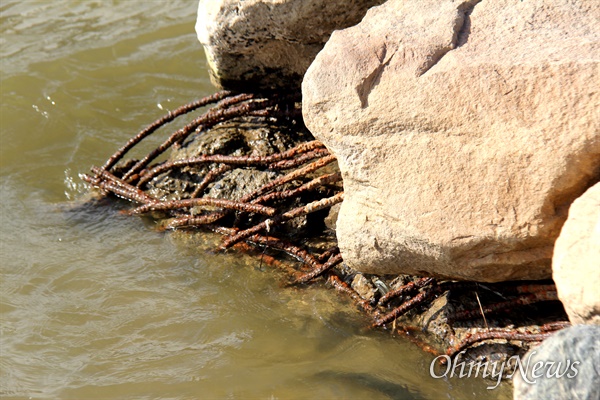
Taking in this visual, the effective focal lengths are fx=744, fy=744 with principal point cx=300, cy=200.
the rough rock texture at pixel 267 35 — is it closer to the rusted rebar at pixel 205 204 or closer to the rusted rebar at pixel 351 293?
the rusted rebar at pixel 205 204

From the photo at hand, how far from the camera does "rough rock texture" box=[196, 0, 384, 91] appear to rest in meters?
3.90

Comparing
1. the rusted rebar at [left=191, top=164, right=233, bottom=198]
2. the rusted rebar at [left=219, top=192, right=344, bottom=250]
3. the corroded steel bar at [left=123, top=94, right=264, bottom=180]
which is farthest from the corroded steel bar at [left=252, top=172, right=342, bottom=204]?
the corroded steel bar at [left=123, top=94, right=264, bottom=180]

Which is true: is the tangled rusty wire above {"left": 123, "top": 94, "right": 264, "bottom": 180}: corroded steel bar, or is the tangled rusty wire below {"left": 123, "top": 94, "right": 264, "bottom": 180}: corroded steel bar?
below

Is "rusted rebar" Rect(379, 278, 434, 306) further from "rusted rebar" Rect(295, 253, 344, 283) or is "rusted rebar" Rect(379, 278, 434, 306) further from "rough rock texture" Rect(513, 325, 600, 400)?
"rough rock texture" Rect(513, 325, 600, 400)

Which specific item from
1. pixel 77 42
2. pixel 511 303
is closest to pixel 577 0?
pixel 511 303

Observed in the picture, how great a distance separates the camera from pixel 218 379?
10.5 ft

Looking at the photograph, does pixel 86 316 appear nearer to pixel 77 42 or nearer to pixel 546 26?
pixel 546 26

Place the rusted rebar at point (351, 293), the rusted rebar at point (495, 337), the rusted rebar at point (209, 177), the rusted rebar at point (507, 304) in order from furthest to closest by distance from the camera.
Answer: the rusted rebar at point (209, 177) → the rusted rebar at point (351, 293) → the rusted rebar at point (507, 304) → the rusted rebar at point (495, 337)

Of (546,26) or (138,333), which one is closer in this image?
(546,26)

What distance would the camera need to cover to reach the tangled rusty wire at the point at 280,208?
3.22 m

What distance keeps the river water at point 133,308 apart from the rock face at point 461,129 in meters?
0.46

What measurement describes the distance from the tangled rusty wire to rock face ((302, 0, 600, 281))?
0.90 feet

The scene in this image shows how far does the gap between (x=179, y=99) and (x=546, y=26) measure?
390 centimetres

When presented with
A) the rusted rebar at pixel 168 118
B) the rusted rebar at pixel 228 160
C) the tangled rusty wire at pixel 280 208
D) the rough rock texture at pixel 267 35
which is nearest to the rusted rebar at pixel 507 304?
the tangled rusty wire at pixel 280 208
